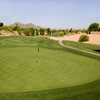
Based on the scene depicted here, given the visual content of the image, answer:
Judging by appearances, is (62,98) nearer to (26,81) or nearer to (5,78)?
(26,81)

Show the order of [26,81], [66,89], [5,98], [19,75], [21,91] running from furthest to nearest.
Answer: [19,75], [26,81], [66,89], [21,91], [5,98]

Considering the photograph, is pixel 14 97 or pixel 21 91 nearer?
pixel 14 97

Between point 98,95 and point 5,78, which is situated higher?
point 5,78

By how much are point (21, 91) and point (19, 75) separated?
2143 mm

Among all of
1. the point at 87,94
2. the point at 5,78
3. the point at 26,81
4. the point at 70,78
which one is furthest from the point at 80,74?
the point at 5,78

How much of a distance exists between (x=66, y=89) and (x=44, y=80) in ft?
5.83

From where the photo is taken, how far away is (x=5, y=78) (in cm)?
745

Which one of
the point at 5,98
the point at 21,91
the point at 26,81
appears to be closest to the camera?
the point at 5,98

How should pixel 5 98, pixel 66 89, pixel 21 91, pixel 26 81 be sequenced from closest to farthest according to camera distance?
pixel 5 98 < pixel 21 91 < pixel 66 89 < pixel 26 81

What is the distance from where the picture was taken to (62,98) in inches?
224

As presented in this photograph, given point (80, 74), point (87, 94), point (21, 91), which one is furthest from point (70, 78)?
point (21, 91)

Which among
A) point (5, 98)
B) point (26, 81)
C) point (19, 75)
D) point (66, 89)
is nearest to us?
point (5, 98)

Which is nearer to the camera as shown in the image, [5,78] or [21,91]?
[21,91]

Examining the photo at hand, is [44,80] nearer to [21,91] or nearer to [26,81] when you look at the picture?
[26,81]
